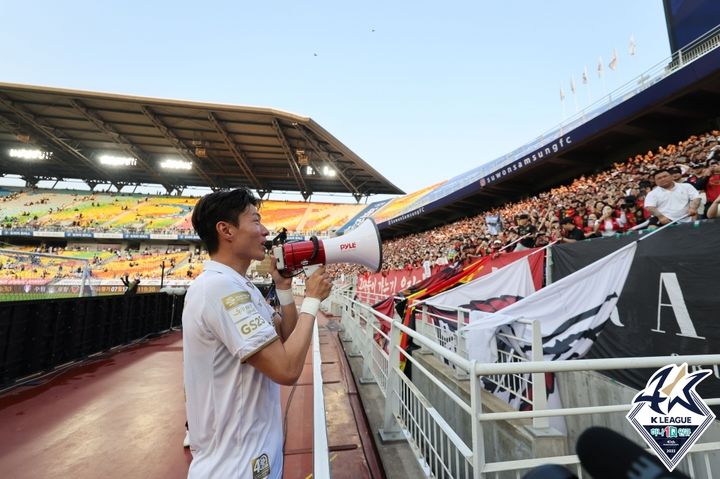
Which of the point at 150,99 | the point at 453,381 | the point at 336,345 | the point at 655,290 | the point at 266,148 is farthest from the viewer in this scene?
the point at 266,148

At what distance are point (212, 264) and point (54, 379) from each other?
5.43m

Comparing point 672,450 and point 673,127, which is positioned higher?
point 673,127

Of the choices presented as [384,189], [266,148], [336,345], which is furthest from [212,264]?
[384,189]

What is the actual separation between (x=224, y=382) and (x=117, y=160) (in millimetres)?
41790

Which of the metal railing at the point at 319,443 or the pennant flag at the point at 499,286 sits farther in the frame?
the pennant flag at the point at 499,286

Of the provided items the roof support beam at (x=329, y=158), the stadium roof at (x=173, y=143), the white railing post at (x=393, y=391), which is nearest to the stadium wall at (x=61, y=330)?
the white railing post at (x=393, y=391)

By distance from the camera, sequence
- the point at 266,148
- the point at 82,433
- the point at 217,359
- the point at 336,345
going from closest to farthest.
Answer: the point at 217,359
the point at 82,433
the point at 336,345
the point at 266,148

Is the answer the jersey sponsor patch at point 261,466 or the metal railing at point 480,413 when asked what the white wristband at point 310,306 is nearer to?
the jersey sponsor patch at point 261,466

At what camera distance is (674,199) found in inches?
158

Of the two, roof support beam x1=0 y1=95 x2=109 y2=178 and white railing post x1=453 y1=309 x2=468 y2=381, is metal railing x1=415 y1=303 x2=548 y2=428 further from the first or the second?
roof support beam x1=0 y1=95 x2=109 y2=178

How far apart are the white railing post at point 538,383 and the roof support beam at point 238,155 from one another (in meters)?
27.9

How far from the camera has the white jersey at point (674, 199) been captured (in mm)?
3918

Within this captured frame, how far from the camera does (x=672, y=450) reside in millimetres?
1052

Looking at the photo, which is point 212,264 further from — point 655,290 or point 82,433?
point 655,290
